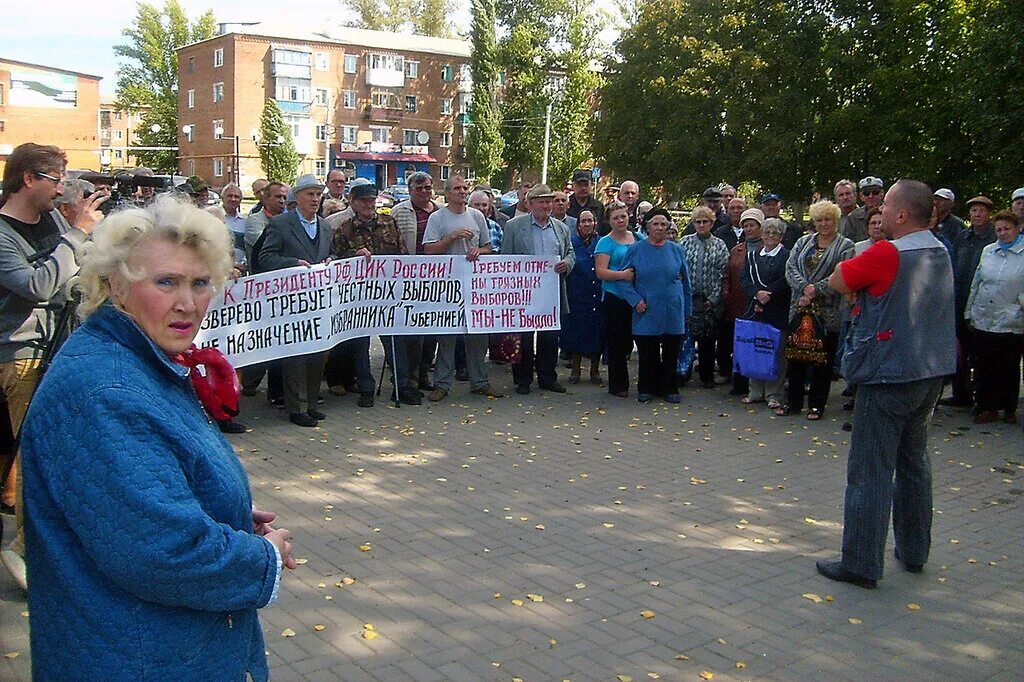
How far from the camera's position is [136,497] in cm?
209

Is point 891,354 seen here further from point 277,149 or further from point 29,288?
point 277,149

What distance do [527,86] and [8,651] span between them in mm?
74461

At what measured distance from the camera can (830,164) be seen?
118 feet

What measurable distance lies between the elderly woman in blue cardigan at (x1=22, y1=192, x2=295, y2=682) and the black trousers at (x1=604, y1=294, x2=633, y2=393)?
8.90m

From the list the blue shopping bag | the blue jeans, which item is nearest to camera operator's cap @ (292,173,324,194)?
the blue shopping bag

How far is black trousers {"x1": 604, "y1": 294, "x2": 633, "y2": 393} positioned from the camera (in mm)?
11164

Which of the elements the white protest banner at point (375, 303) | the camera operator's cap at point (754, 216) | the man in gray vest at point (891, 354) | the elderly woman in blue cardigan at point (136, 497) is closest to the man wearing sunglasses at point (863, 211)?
the camera operator's cap at point (754, 216)

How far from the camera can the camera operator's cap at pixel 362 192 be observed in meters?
10.2

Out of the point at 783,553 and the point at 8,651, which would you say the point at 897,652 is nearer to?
the point at 783,553

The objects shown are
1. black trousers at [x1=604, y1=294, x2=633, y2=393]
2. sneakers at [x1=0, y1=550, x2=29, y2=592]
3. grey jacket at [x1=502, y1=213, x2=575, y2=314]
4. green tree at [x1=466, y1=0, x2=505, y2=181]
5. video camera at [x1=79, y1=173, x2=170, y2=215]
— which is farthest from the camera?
green tree at [x1=466, y1=0, x2=505, y2=181]

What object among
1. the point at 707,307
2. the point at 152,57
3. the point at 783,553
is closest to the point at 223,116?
the point at 152,57

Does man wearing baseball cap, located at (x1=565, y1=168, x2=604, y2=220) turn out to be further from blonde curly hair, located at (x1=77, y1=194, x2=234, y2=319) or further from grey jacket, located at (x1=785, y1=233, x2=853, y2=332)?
blonde curly hair, located at (x1=77, y1=194, x2=234, y2=319)

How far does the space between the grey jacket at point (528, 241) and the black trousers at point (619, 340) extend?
0.58 m

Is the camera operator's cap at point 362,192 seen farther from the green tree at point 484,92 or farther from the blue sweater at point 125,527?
the green tree at point 484,92
